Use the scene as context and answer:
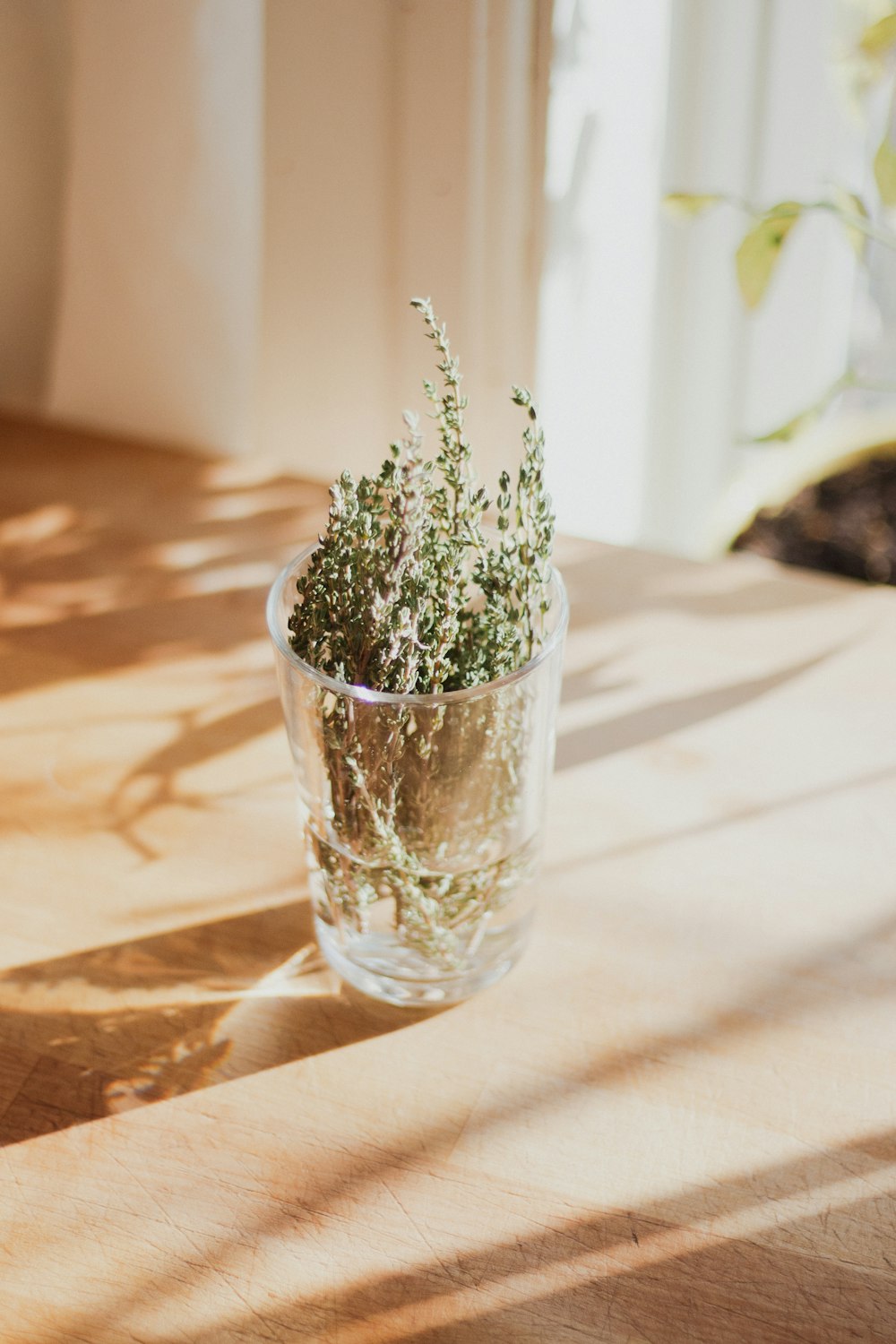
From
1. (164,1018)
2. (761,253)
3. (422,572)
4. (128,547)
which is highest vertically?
(761,253)

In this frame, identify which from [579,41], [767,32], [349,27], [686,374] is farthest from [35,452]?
[767,32]

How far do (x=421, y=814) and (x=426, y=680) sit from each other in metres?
0.07

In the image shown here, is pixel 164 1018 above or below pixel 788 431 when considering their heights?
below

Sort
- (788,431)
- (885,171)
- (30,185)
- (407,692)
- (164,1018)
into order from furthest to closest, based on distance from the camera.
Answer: (30,185) → (788,431) → (885,171) → (164,1018) → (407,692)

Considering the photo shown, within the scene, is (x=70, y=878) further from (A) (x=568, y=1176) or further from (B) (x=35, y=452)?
(B) (x=35, y=452)

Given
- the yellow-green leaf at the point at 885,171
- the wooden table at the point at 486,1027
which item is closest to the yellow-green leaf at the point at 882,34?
the yellow-green leaf at the point at 885,171

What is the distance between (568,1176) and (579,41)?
33.6 inches

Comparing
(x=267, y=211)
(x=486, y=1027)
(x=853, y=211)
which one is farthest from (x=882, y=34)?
(x=486, y=1027)

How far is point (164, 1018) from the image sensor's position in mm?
704

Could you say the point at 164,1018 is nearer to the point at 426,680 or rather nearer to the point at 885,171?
the point at 426,680

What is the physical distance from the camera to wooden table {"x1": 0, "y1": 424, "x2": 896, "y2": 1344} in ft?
1.93

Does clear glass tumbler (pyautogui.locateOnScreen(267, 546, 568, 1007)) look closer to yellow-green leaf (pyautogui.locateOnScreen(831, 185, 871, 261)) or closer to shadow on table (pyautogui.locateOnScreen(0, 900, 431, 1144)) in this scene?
shadow on table (pyautogui.locateOnScreen(0, 900, 431, 1144))

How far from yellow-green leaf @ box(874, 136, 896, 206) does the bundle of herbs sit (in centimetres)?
47

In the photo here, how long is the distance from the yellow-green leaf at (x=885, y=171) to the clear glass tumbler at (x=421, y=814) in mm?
475
